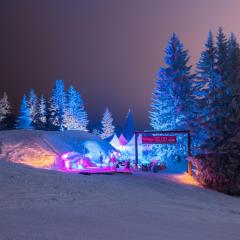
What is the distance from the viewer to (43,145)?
120ft

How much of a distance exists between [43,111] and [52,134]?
31562mm

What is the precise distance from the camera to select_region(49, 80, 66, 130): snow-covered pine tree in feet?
228

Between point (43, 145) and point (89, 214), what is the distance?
25.7m

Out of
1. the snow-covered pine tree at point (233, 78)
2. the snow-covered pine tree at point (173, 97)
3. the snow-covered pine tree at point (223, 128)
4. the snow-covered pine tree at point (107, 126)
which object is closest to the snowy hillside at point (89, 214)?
the snow-covered pine tree at point (223, 128)

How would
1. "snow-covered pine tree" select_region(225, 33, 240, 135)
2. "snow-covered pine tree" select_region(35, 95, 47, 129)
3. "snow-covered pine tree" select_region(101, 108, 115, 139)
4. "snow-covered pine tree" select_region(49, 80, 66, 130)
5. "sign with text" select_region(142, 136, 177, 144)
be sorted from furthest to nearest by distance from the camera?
"snow-covered pine tree" select_region(101, 108, 115, 139) < "snow-covered pine tree" select_region(35, 95, 47, 129) < "snow-covered pine tree" select_region(49, 80, 66, 130) < "snow-covered pine tree" select_region(225, 33, 240, 135) < "sign with text" select_region(142, 136, 177, 144)

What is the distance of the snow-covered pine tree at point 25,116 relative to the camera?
6856 centimetres

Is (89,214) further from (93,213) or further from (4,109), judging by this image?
(4,109)

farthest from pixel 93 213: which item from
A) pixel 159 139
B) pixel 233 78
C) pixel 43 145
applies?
pixel 233 78

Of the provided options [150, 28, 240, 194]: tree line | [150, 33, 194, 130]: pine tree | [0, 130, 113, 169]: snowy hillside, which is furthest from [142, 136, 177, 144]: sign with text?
[150, 33, 194, 130]: pine tree

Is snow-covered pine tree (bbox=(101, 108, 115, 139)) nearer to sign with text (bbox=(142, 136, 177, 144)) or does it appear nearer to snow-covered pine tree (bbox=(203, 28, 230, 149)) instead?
snow-covered pine tree (bbox=(203, 28, 230, 149))

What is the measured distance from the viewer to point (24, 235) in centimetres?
844

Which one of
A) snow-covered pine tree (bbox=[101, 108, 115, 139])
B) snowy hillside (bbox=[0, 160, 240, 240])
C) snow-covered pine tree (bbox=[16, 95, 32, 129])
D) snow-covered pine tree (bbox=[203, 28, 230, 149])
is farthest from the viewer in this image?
Answer: snow-covered pine tree (bbox=[101, 108, 115, 139])

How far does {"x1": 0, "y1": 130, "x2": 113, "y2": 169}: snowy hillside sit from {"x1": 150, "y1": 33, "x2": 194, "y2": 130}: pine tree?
7900 millimetres

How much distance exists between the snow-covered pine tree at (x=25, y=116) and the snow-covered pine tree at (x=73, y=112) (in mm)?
6693
